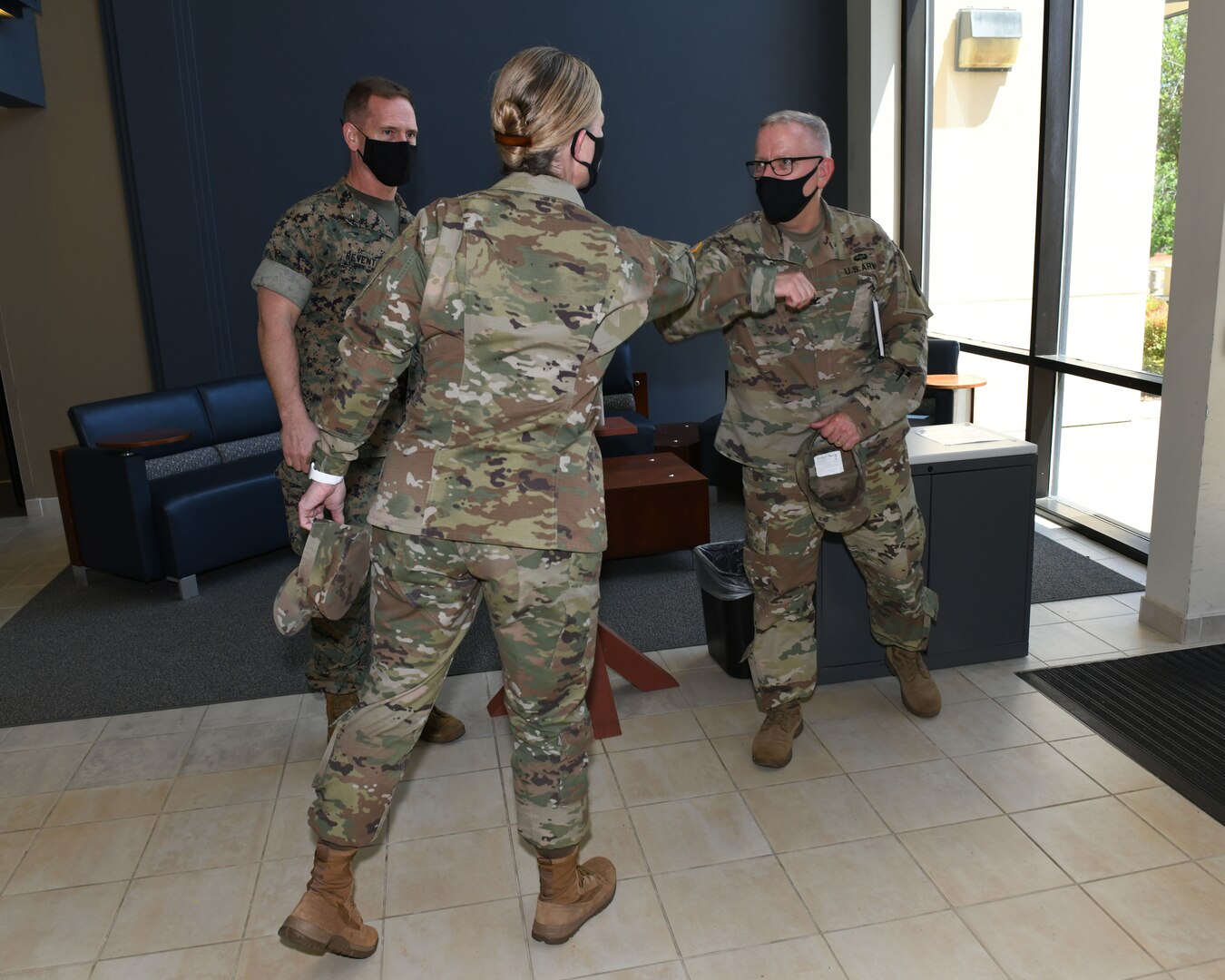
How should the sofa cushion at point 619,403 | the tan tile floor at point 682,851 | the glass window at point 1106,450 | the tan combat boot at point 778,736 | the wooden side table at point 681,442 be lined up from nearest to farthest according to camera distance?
the tan tile floor at point 682,851, the tan combat boot at point 778,736, the glass window at point 1106,450, the wooden side table at point 681,442, the sofa cushion at point 619,403

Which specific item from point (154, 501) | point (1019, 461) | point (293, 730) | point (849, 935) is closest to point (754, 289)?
point (849, 935)

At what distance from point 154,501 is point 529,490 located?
3.25 metres

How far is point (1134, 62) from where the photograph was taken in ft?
14.3

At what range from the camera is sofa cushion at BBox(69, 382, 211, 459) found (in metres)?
4.70

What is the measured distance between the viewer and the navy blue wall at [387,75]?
18.7ft

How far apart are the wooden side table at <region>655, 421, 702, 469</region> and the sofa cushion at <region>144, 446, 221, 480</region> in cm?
231

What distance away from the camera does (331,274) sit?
2.66 meters

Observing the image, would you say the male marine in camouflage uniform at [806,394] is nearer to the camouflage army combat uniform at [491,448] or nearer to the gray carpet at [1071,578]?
the camouflage army combat uniform at [491,448]

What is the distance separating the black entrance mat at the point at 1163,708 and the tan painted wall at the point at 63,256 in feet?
17.4

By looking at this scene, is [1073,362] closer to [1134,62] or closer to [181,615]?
[1134,62]

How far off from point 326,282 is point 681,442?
320 cm

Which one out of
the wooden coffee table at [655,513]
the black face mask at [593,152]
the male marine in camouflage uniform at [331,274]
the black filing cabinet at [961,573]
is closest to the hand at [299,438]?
the male marine in camouflage uniform at [331,274]

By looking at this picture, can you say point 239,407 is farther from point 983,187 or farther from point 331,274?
point 983,187

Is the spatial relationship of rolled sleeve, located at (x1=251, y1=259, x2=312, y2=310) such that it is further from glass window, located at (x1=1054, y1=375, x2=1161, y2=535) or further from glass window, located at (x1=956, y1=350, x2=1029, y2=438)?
glass window, located at (x1=956, y1=350, x2=1029, y2=438)
